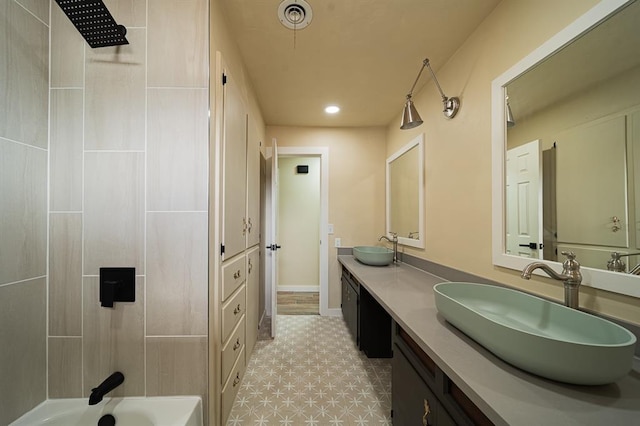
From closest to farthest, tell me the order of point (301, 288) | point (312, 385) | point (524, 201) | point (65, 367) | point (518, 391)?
point (518, 391) < point (65, 367) < point (524, 201) < point (312, 385) < point (301, 288)

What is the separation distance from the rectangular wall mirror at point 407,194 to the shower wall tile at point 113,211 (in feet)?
6.70

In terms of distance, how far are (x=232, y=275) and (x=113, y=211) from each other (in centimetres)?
69

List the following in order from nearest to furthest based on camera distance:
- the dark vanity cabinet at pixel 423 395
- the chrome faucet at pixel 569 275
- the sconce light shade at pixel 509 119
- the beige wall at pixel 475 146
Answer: the dark vanity cabinet at pixel 423 395 → the chrome faucet at pixel 569 275 → the beige wall at pixel 475 146 → the sconce light shade at pixel 509 119

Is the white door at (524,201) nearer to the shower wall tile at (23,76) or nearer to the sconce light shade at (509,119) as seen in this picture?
the sconce light shade at (509,119)

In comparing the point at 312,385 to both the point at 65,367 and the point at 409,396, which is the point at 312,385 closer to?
the point at 409,396

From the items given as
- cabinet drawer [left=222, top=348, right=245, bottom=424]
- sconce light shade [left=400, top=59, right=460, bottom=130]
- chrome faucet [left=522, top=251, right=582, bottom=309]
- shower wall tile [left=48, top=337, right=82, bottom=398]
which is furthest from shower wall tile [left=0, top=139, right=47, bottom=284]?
sconce light shade [left=400, top=59, right=460, bottom=130]

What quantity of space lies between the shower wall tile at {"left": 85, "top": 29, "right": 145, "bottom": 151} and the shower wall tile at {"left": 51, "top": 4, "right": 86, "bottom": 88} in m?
0.05

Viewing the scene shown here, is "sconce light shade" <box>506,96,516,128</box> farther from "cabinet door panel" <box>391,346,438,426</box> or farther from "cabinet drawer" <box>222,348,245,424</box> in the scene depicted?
"cabinet drawer" <box>222,348,245,424</box>

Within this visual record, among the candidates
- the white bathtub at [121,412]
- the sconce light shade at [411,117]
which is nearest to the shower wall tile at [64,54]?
the white bathtub at [121,412]

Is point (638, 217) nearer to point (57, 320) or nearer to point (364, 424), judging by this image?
point (364, 424)

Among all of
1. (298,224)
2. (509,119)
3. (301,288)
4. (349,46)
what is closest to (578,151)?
(509,119)

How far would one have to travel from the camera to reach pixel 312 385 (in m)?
1.84

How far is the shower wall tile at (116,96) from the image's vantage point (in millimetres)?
1095

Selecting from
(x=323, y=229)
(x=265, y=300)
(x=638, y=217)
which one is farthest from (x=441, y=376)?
(x=265, y=300)
